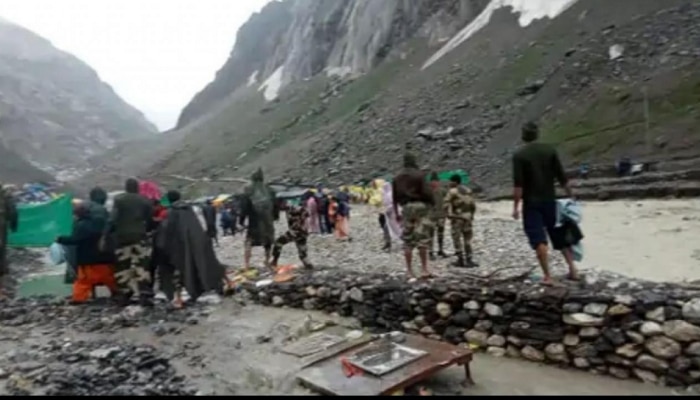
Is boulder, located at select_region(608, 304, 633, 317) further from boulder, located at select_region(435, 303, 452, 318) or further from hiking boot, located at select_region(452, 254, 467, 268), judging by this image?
hiking boot, located at select_region(452, 254, 467, 268)

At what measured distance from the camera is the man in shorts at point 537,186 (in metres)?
7.61

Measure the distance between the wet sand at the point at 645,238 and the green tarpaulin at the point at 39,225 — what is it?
13.3 metres

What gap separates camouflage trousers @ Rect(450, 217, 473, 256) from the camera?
41.9 ft

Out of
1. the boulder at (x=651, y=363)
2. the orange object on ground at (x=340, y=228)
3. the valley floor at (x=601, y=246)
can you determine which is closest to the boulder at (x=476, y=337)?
the boulder at (x=651, y=363)

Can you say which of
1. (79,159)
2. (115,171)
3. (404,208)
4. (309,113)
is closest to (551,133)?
(404,208)

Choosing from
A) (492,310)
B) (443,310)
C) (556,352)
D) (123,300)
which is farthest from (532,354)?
(123,300)

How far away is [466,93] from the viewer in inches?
1781

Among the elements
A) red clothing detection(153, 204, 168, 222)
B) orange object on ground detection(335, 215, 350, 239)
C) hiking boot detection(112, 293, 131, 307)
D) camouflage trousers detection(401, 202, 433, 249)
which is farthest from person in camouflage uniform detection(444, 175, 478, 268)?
orange object on ground detection(335, 215, 350, 239)

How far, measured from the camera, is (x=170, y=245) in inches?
401

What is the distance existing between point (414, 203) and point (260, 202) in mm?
3649

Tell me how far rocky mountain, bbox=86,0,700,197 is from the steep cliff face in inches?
8.7

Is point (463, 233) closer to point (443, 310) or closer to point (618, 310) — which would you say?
point (443, 310)

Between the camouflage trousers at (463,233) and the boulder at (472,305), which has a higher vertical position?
the camouflage trousers at (463,233)

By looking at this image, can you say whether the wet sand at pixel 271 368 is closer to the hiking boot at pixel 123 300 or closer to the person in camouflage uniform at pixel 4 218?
the hiking boot at pixel 123 300
